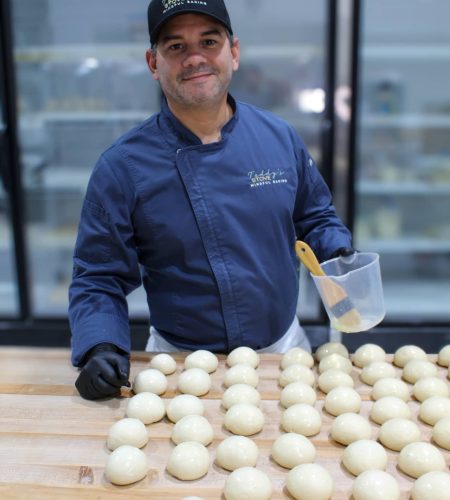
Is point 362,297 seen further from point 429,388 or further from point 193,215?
point 193,215

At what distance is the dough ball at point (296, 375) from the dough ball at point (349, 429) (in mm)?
148

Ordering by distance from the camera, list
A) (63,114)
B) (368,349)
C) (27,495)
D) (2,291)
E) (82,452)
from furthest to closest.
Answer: (2,291) < (63,114) < (368,349) < (82,452) < (27,495)

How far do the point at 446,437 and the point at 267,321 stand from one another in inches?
21.1

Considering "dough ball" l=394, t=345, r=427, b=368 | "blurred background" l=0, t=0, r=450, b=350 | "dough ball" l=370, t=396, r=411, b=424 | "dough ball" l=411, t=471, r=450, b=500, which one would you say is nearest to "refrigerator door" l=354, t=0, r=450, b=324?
"blurred background" l=0, t=0, r=450, b=350

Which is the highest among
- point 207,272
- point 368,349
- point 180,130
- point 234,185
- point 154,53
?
point 154,53

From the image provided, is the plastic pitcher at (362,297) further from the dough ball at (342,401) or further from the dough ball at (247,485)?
the dough ball at (247,485)

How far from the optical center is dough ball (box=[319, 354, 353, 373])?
1247 mm

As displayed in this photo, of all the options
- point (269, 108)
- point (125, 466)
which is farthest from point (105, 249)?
point (269, 108)

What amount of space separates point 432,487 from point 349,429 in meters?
0.18

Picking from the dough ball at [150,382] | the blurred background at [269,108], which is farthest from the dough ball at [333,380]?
the blurred background at [269,108]

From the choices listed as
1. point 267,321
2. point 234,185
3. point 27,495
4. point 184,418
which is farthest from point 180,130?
point 27,495

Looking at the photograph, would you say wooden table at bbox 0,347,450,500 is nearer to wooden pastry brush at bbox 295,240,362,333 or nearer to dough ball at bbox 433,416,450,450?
dough ball at bbox 433,416,450,450

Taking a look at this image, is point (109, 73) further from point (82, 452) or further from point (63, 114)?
point (82, 452)

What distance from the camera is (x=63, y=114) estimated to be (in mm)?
2871
